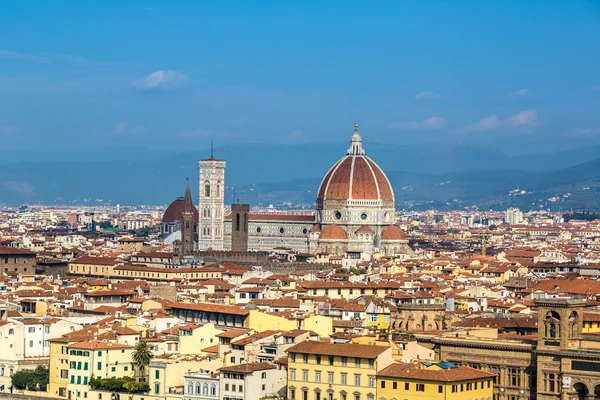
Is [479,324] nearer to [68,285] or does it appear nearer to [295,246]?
[68,285]

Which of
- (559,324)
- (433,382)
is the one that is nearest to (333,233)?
(559,324)

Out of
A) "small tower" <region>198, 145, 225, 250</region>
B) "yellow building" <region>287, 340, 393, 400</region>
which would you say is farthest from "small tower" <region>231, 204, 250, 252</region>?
"yellow building" <region>287, 340, 393, 400</region>

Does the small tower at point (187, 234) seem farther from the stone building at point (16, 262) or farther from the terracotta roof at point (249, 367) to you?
the terracotta roof at point (249, 367)

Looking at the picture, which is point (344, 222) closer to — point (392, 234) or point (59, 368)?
point (392, 234)

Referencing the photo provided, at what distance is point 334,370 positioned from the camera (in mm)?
50125

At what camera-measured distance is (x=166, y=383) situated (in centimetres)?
5316

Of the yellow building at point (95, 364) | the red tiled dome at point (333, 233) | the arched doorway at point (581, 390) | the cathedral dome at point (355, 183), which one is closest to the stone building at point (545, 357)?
the arched doorway at point (581, 390)

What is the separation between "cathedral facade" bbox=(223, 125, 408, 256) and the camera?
140625 millimetres

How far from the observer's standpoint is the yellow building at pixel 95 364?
5609 centimetres

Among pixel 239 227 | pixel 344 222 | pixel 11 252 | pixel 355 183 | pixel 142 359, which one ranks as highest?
pixel 355 183

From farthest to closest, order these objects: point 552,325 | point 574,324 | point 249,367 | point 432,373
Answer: point 249,367 < point 574,324 < point 552,325 < point 432,373

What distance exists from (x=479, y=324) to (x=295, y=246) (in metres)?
87.3

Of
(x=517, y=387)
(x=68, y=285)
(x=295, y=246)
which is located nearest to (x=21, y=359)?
(x=517, y=387)

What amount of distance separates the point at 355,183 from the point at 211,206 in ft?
40.1
